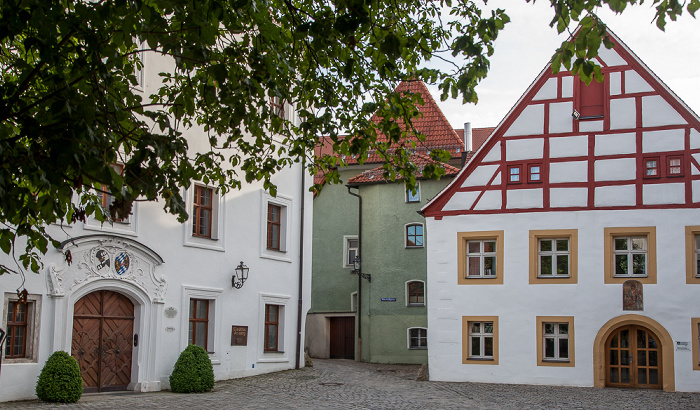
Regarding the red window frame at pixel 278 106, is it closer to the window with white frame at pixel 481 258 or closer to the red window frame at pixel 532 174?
the window with white frame at pixel 481 258

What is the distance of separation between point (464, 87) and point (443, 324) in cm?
1480

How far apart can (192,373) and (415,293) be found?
1398cm

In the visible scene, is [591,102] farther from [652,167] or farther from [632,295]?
[632,295]

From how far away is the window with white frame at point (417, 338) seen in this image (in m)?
29.5

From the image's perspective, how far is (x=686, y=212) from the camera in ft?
67.9

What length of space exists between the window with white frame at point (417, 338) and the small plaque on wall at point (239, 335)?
10186 millimetres

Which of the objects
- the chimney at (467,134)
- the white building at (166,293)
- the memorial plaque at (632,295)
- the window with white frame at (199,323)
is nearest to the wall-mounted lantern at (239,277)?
the white building at (166,293)

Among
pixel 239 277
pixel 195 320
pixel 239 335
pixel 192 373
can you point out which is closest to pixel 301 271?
pixel 239 277

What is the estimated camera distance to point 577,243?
21516 millimetres

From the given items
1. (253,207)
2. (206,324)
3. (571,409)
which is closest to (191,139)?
(253,207)

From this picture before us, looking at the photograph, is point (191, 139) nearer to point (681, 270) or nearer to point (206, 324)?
point (206, 324)

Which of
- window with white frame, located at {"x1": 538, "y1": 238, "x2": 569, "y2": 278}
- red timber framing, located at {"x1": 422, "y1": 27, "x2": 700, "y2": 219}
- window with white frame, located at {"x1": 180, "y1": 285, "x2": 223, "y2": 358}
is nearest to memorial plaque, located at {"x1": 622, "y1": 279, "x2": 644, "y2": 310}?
window with white frame, located at {"x1": 538, "y1": 238, "x2": 569, "y2": 278}

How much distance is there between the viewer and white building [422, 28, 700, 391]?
20.7 metres

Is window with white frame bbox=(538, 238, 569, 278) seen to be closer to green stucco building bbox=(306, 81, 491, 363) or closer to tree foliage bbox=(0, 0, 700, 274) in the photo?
A: green stucco building bbox=(306, 81, 491, 363)
